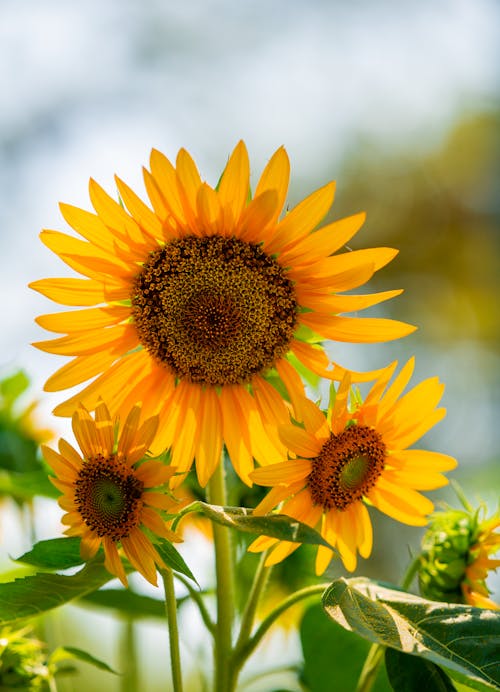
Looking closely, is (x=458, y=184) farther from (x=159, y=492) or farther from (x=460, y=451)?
(x=159, y=492)

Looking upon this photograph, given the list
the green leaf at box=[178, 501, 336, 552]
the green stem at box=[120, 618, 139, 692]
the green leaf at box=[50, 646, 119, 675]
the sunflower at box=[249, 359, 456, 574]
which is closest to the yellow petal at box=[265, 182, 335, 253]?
the sunflower at box=[249, 359, 456, 574]

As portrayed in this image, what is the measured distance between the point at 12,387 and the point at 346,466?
0.68 m

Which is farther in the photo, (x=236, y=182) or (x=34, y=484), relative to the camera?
(x=34, y=484)

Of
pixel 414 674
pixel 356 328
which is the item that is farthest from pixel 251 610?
pixel 356 328

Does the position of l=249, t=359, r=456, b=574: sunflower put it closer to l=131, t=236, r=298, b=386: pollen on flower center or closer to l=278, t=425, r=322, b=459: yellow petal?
l=278, t=425, r=322, b=459: yellow petal

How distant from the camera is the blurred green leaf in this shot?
3.98ft

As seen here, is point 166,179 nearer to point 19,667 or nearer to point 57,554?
point 57,554

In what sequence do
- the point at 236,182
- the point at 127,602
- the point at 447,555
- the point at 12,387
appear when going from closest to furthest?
the point at 236,182 → the point at 447,555 → the point at 127,602 → the point at 12,387

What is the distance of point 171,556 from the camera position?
61 cm

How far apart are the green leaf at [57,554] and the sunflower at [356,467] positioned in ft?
0.45

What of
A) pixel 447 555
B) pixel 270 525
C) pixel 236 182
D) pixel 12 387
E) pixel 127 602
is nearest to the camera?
pixel 270 525

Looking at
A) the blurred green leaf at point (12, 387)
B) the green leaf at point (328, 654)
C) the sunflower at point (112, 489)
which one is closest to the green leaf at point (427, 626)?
the sunflower at point (112, 489)

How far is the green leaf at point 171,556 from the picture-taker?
0.60m

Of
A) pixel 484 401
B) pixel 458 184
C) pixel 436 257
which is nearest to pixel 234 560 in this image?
pixel 484 401
